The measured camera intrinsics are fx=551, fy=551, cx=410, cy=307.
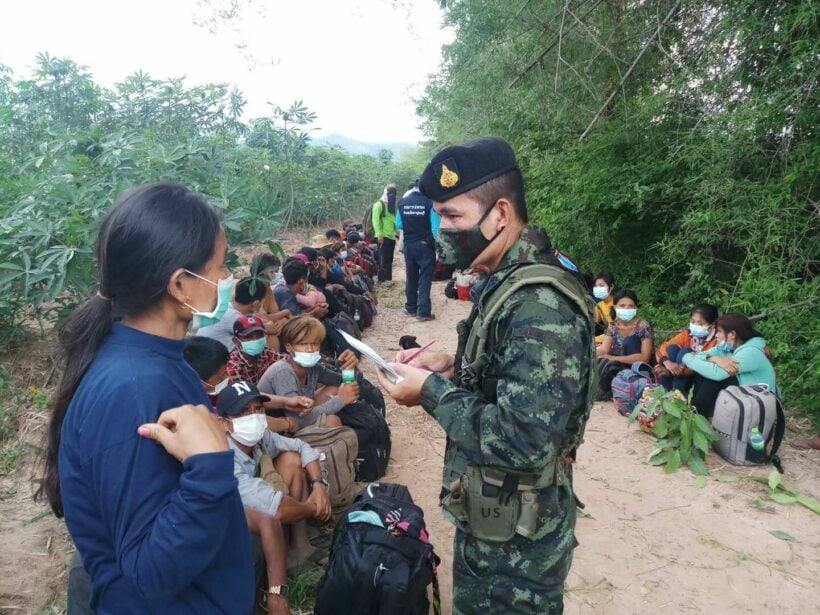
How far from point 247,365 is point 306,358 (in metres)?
0.60

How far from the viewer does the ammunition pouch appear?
1.68m

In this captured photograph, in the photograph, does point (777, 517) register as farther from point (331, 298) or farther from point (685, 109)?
point (331, 298)

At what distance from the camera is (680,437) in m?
4.37

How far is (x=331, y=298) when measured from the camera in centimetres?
696

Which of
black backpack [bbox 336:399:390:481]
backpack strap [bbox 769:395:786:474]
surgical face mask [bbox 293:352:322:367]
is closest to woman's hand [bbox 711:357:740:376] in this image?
backpack strap [bbox 769:395:786:474]

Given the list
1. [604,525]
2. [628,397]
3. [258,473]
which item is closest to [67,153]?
[258,473]

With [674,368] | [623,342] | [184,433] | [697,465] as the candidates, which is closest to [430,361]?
[184,433]

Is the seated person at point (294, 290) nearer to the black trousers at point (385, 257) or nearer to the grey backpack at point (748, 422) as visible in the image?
the grey backpack at point (748, 422)

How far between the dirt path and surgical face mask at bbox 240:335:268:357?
138cm

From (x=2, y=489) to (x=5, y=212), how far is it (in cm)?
198

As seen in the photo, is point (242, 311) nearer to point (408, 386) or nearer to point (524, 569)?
point (408, 386)

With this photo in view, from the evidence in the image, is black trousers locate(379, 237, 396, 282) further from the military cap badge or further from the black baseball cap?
the military cap badge

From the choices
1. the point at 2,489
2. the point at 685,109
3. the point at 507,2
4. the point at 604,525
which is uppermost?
the point at 507,2

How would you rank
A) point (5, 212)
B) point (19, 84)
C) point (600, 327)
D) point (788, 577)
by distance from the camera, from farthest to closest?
point (19, 84), point (600, 327), point (5, 212), point (788, 577)
